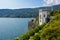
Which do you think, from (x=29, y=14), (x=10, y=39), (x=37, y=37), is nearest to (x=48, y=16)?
(x=10, y=39)

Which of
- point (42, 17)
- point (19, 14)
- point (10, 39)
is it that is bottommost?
point (19, 14)

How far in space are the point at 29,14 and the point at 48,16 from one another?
6068cm

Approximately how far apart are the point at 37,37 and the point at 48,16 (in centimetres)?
845

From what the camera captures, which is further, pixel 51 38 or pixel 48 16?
pixel 48 16

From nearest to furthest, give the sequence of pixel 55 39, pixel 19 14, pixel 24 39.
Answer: pixel 55 39
pixel 24 39
pixel 19 14

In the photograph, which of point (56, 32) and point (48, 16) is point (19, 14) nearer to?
point (48, 16)

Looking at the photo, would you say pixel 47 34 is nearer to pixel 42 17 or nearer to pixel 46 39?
pixel 46 39

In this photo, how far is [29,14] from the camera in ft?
261

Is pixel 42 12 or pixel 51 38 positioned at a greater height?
pixel 51 38

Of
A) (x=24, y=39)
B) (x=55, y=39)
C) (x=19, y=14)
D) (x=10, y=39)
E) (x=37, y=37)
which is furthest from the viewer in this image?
(x=19, y=14)

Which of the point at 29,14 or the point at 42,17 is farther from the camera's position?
the point at 29,14

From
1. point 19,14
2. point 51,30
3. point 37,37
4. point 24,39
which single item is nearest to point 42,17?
point 24,39

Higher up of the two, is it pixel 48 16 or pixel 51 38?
pixel 51 38

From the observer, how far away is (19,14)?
84938 mm
